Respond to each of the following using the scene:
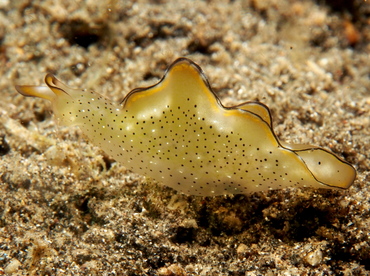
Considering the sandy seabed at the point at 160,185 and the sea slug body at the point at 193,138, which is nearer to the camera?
the sea slug body at the point at 193,138

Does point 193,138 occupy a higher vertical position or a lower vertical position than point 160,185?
higher

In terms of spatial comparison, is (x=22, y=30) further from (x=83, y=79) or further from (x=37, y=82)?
(x=83, y=79)

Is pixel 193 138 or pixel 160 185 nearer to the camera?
pixel 193 138

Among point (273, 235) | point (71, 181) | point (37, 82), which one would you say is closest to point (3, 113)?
point (37, 82)

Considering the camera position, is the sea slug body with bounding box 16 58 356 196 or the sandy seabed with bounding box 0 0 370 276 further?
the sandy seabed with bounding box 0 0 370 276
